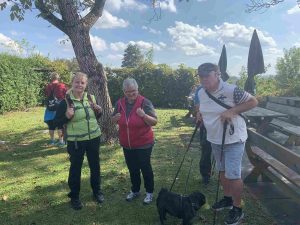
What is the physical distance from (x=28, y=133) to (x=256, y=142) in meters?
8.87

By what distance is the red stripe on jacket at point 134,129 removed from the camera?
507 centimetres

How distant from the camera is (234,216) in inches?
183

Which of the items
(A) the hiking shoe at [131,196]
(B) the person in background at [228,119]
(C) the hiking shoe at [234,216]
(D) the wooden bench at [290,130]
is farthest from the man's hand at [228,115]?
(D) the wooden bench at [290,130]

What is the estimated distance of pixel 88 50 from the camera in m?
9.17

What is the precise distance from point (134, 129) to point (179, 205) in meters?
1.24

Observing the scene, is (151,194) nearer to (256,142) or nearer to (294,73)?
(256,142)

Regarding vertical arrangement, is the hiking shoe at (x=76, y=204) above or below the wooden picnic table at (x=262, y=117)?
below

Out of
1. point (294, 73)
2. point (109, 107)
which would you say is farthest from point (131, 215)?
point (294, 73)

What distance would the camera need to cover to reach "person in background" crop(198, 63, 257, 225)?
167 inches

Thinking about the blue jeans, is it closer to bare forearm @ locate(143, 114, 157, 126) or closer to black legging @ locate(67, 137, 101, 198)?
bare forearm @ locate(143, 114, 157, 126)

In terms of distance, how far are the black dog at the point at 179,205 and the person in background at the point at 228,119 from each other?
48 centimetres

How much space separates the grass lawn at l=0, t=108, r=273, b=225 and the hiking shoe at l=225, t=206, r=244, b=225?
213mm

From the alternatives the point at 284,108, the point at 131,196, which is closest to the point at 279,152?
the point at 131,196

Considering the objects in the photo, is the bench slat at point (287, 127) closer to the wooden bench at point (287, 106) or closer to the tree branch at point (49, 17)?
the wooden bench at point (287, 106)
